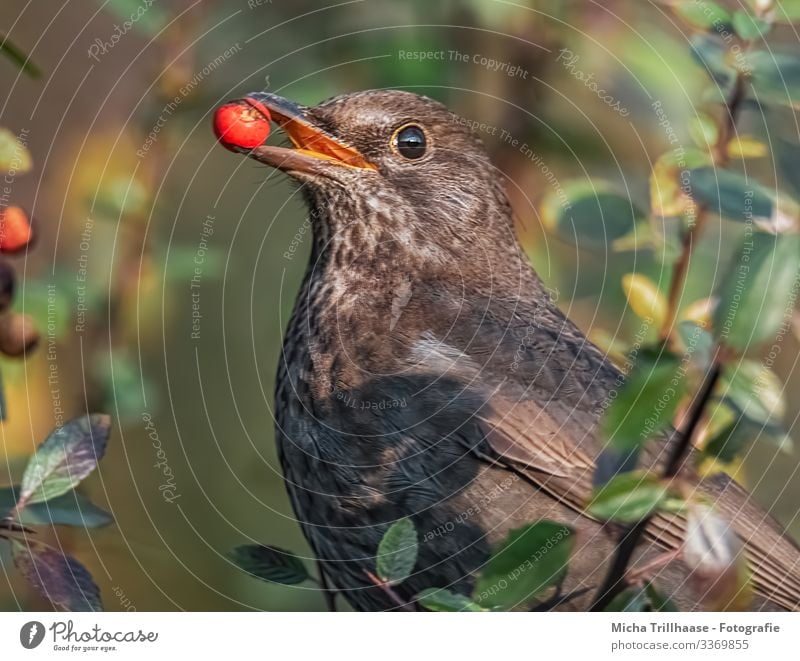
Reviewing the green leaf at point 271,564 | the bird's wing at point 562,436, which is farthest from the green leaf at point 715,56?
the green leaf at point 271,564

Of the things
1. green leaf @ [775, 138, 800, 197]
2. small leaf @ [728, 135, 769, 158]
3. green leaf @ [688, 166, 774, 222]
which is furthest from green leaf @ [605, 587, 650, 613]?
small leaf @ [728, 135, 769, 158]

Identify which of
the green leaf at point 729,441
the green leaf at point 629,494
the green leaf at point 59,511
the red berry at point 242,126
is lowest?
the green leaf at point 59,511

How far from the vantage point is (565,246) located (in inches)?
181

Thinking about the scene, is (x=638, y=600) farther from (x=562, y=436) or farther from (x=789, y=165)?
(x=789, y=165)

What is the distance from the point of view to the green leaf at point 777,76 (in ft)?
11.1

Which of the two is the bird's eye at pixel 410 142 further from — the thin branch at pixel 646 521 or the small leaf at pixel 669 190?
the thin branch at pixel 646 521

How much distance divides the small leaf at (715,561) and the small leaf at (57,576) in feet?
5.80

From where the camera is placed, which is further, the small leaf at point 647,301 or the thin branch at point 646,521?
the small leaf at point 647,301

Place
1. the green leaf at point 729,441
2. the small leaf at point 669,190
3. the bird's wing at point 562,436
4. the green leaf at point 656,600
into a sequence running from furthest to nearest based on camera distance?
the bird's wing at point 562,436 → the small leaf at point 669,190 → the green leaf at point 656,600 → the green leaf at point 729,441

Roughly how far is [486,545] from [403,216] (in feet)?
3.65

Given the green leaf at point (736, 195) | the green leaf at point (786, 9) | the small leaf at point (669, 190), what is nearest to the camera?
the green leaf at point (736, 195)

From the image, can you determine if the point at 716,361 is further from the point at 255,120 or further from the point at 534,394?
the point at 255,120

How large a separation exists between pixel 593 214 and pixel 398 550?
1.27m
